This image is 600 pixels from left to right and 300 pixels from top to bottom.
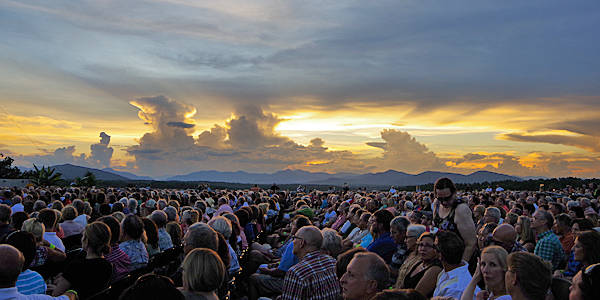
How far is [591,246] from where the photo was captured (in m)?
4.73

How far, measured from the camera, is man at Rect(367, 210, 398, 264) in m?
6.40

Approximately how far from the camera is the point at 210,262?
332cm

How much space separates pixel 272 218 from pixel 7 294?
37.8 feet

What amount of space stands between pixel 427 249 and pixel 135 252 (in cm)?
417

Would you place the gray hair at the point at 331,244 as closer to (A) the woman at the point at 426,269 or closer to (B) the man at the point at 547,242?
(A) the woman at the point at 426,269

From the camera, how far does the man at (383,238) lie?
21.0 feet

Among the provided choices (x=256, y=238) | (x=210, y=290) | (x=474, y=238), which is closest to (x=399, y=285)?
(x=474, y=238)

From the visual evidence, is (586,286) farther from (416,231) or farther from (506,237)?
(506,237)

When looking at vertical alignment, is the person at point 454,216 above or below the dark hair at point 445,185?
below

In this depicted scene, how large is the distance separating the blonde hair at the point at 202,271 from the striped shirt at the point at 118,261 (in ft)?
8.35

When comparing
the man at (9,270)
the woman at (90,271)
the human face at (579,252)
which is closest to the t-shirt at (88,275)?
the woman at (90,271)

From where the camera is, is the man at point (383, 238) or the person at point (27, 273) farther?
the man at point (383, 238)

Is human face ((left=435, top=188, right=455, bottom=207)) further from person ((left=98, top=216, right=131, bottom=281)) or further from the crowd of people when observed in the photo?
person ((left=98, top=216, right=131, bottom=281))

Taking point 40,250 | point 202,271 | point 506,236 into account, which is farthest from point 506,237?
point 40,250
